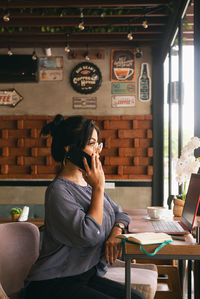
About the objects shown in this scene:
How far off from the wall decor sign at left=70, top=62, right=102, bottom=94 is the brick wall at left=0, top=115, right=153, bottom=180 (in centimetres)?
48

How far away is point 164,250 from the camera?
150 centimetres

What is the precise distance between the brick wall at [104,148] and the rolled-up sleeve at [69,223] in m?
4.05

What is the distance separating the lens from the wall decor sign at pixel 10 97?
578 centimetres

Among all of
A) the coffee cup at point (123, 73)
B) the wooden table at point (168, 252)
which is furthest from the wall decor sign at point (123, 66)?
the wooden table at point (168, 252)

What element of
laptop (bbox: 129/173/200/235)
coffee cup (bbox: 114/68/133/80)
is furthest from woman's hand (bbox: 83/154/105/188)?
coffee cup (bbox: 114/68/133/80)

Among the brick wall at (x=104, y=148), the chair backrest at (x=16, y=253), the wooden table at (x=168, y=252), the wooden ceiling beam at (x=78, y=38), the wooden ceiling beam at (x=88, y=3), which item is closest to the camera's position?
the wooden table at (x=168, y=252)

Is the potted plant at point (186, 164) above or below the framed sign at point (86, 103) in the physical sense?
below

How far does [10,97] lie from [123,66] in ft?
5.93

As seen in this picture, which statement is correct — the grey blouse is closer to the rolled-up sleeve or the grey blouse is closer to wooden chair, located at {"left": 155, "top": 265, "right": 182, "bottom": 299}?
the rolled-up sleeve

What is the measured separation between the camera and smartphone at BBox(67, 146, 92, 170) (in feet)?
5.60

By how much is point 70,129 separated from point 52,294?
0.73 metres

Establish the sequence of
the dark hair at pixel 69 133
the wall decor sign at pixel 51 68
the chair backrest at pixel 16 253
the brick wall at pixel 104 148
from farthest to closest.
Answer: the wall decor sign at pixel 51 68 < the brick wall at pixel 104 148 < the chair backrest at pixel 16 253 < the dark hair at pixel 69 133

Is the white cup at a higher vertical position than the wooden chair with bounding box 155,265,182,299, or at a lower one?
higher

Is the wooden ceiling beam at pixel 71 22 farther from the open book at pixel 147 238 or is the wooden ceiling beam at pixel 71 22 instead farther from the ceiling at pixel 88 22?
the open book at pixel 147 238
